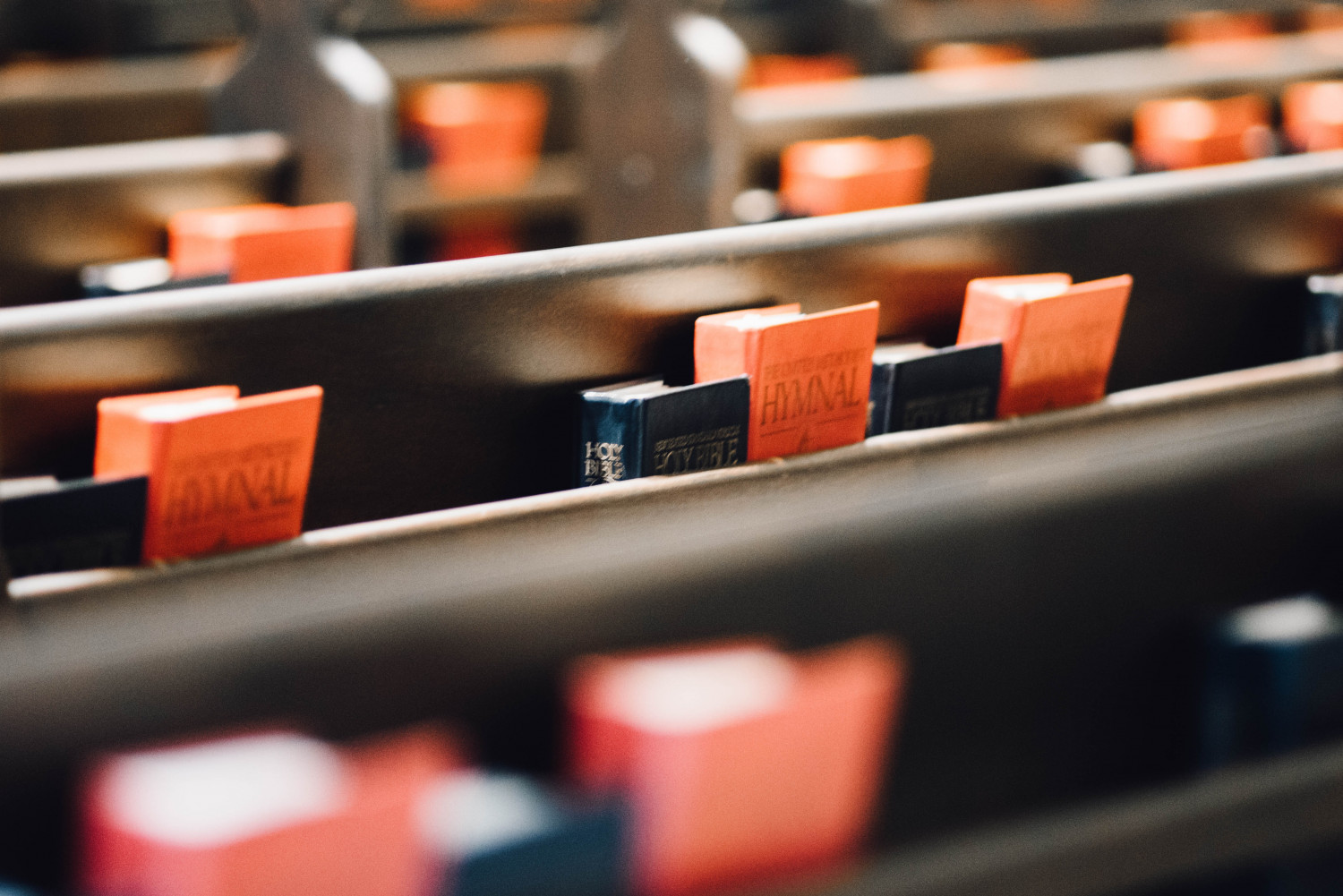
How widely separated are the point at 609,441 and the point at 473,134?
2610 millimetres

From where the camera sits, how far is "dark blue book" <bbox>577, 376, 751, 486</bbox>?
1482 millimetres

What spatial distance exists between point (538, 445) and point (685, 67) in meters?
1.50

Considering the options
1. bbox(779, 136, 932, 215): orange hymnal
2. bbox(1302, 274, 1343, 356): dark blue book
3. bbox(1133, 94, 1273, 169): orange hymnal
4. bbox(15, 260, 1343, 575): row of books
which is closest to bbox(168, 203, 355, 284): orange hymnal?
bbox(15, 260, 1343, 575): row of books

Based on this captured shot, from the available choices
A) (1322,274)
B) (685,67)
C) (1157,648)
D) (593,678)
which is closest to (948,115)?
(685,67)

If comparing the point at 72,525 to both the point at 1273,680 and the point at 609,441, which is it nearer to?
the point at 609,441

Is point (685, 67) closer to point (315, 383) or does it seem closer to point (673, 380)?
point (673, 380)

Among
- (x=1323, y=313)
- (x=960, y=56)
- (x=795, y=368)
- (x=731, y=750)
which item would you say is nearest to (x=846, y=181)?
(x=1323, y=313)

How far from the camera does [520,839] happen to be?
2.16 ft

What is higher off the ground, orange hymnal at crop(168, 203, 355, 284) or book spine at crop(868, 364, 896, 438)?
orange hymnal at crop(168, 203, 355, 284)

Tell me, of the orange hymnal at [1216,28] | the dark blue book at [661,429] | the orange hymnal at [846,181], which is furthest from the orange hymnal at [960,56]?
the dark blue book at [661,429]

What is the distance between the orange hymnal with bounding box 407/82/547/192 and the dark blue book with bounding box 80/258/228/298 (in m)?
1.68

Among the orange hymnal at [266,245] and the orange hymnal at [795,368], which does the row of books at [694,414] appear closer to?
the orange hymnal at [795,368]

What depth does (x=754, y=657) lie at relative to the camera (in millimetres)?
703

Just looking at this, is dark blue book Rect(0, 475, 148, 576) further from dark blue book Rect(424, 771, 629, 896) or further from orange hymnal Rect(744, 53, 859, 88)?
orange hymnal Rect(744, 53, 859, 88)
